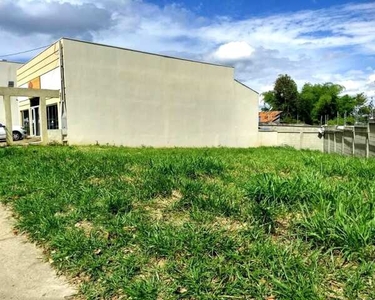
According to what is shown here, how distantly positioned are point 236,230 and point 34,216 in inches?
101

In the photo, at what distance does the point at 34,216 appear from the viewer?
169 inches

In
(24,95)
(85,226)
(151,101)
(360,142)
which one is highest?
(24,95)

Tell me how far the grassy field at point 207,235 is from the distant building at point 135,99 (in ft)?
53.6

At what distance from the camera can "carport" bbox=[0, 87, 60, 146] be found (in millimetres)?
19047

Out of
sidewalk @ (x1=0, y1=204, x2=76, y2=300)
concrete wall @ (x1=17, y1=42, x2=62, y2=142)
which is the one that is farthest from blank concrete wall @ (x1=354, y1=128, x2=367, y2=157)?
concrete wall @ (x1=17, y1=42, x2=62, y2=142)

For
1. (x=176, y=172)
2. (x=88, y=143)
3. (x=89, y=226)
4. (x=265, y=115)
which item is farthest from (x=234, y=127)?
(x=265, y=115)

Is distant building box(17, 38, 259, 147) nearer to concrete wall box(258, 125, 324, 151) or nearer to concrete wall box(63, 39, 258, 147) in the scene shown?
concrete wall box(63, 39, 258, 147)

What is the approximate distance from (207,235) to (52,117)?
2097 cm

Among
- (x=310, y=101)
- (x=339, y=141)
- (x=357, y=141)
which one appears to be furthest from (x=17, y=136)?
(x=310, y=101)

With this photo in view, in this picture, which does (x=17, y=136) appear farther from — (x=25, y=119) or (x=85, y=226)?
(x=85, y=226)

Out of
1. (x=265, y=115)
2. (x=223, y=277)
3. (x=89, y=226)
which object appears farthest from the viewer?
(x=265, y=115)

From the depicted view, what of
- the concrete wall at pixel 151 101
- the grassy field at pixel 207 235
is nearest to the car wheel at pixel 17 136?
the concrete wall at pixel 151 101

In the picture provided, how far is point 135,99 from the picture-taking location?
2316 cm

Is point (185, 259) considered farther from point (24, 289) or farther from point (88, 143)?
point (88, 143)
